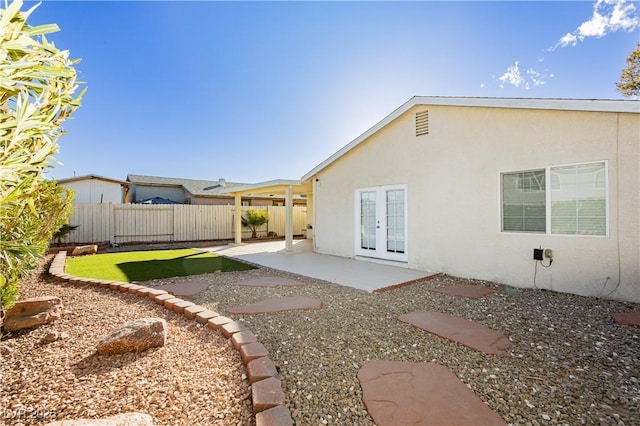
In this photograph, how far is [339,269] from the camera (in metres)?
8.52

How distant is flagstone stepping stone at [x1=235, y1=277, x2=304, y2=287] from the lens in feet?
21.6

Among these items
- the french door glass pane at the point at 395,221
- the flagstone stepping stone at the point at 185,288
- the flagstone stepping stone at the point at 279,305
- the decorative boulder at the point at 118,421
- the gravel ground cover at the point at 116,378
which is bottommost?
the flagstone stepping stone at the point at 279,305

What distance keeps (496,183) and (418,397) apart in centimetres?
596

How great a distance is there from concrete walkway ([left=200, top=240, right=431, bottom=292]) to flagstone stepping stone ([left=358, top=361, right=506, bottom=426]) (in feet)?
10.6

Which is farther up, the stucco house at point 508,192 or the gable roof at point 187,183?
the gable roof at point 187,183

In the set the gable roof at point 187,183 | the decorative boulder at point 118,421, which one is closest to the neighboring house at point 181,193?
the gable roof at point 187,183

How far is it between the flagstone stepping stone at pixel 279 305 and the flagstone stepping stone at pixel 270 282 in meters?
1.11

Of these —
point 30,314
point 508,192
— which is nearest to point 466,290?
point 508,192

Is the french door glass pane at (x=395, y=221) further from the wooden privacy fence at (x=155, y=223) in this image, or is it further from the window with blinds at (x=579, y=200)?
the wooden privacy fence at (x=155, y=223)

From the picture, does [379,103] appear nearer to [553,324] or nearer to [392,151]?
[392,151]

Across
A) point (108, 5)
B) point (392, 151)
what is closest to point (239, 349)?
point (392, 151)

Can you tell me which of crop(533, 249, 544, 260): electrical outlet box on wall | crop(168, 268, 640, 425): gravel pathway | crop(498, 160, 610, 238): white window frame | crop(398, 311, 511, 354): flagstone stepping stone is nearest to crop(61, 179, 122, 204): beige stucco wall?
crop(168, 268, 640, 425): gravel pathway

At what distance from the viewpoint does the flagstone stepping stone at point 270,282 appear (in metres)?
6.59

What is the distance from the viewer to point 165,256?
10961 millimetres
